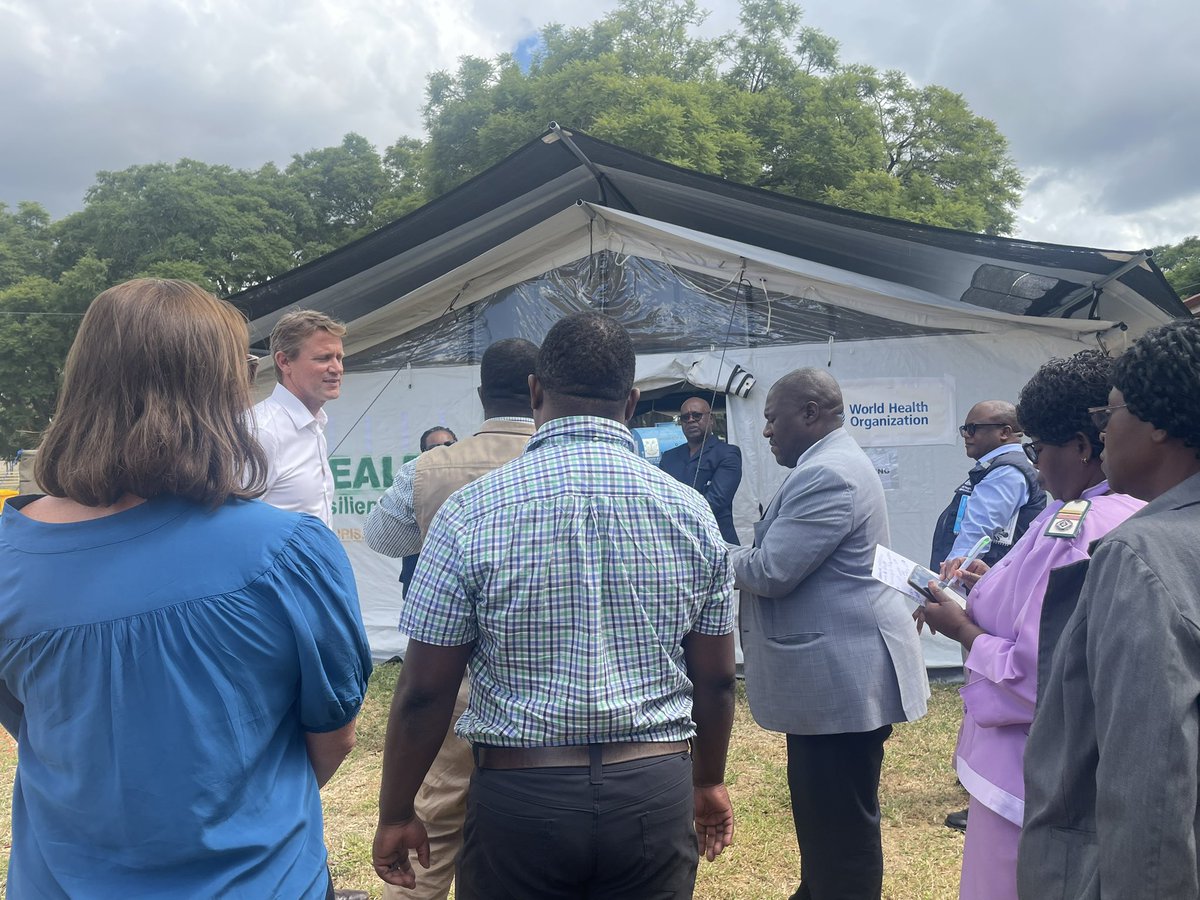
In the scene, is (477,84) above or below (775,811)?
above

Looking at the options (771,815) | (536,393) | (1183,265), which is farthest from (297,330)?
(1183,265)

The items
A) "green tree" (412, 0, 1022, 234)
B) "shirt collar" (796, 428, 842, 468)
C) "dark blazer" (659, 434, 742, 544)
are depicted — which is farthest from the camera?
"green tree" (412, 0, 1022, 234)

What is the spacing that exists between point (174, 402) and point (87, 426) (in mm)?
138

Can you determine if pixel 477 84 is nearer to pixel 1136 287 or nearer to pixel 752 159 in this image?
pixel 752 159

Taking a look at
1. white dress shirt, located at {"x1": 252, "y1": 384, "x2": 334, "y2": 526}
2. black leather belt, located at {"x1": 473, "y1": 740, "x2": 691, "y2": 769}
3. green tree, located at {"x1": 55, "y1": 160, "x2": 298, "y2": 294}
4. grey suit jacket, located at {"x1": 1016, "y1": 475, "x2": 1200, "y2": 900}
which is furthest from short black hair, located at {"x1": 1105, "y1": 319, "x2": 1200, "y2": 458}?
green tree, located at {"x1": 55, "y1": 160, "x2": 298, "y2": 294}

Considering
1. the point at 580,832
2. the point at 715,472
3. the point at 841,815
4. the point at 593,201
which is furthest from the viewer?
the point at 593,201

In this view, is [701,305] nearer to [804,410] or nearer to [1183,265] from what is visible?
[804,410]

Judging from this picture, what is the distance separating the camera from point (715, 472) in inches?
245

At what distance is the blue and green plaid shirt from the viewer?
65.9 inches

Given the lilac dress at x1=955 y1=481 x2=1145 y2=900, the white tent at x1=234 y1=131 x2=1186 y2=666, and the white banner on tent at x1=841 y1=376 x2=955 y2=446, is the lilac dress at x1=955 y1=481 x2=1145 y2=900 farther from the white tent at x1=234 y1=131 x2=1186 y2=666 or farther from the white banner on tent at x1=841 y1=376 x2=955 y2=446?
the white banner on tent at x1=841 y1=376 x2=955 y2=446

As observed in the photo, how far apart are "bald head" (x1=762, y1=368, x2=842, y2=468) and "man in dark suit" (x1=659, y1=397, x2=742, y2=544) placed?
3.06 m

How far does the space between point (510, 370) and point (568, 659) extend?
3.81 ft

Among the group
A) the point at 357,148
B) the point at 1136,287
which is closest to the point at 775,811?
the point at 1136,287

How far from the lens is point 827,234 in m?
5.59
